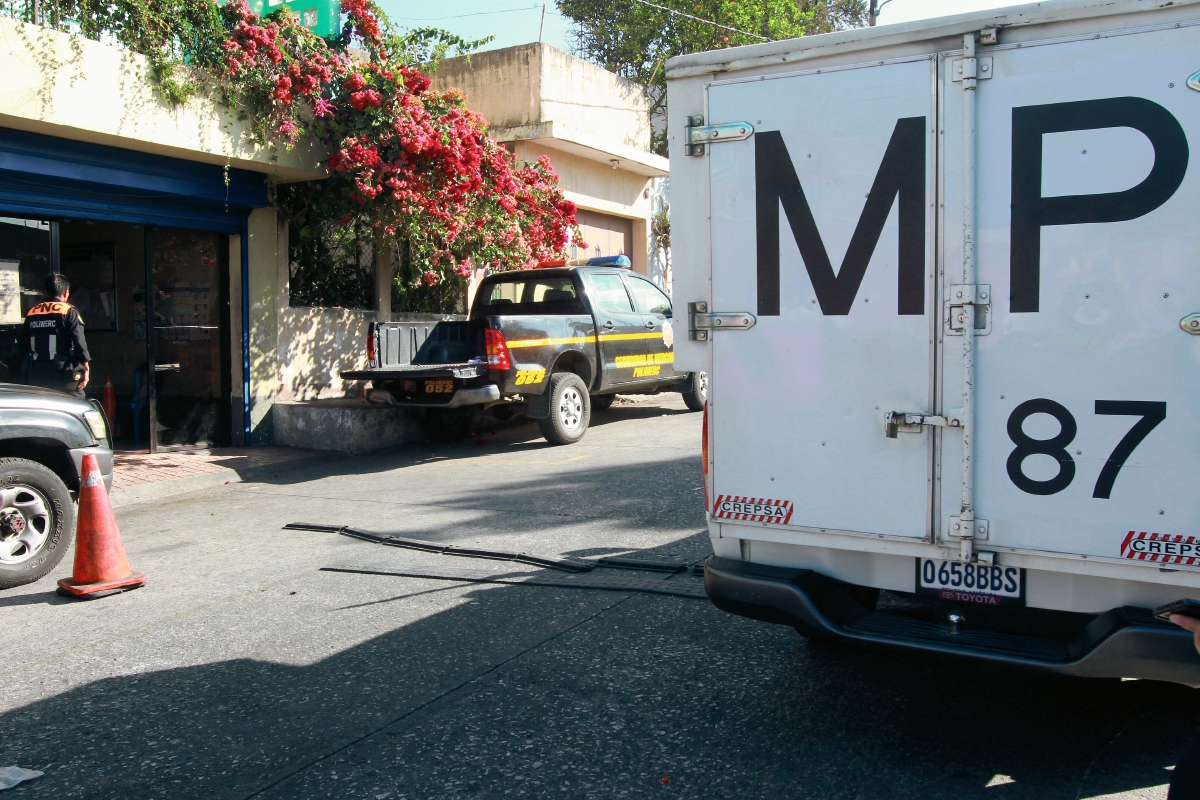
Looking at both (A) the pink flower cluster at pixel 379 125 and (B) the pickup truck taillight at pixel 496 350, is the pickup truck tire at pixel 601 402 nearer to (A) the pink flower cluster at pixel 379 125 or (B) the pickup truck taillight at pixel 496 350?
(A) the pink flower cluster at pixel 379 125

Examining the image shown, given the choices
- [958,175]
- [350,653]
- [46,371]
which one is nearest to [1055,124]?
[958,175]

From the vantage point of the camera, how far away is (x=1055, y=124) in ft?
10.6

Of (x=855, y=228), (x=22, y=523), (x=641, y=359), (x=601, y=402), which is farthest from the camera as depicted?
(x=601, y=402)

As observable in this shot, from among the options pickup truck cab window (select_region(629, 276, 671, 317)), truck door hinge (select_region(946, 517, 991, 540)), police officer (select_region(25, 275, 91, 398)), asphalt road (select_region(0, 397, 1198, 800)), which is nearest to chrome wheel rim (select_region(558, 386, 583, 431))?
pickup truck cab window (select_region(629, 276, 671, 317))

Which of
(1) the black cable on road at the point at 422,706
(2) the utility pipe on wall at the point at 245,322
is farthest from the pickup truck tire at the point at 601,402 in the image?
(1) the black cable on road at the point at 422,706

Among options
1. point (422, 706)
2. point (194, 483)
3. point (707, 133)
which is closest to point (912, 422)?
point (707, 133)

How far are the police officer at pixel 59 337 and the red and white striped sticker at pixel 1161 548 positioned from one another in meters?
8.93

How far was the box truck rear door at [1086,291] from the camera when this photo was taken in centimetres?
307

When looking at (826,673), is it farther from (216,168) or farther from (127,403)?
(127,403)

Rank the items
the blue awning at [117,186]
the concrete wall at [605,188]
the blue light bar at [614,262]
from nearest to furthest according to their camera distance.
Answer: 1. the blue awning at [117,186]
2. the blue light bar at [614,262]
3. the concrete wall at [605,188]

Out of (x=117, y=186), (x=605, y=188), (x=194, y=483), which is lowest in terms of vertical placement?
(x=194, y=483)

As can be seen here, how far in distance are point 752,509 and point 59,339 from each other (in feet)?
25.9

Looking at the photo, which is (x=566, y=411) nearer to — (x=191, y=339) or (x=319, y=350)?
(x=319, y=350)

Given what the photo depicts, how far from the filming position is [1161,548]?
10.2ft
